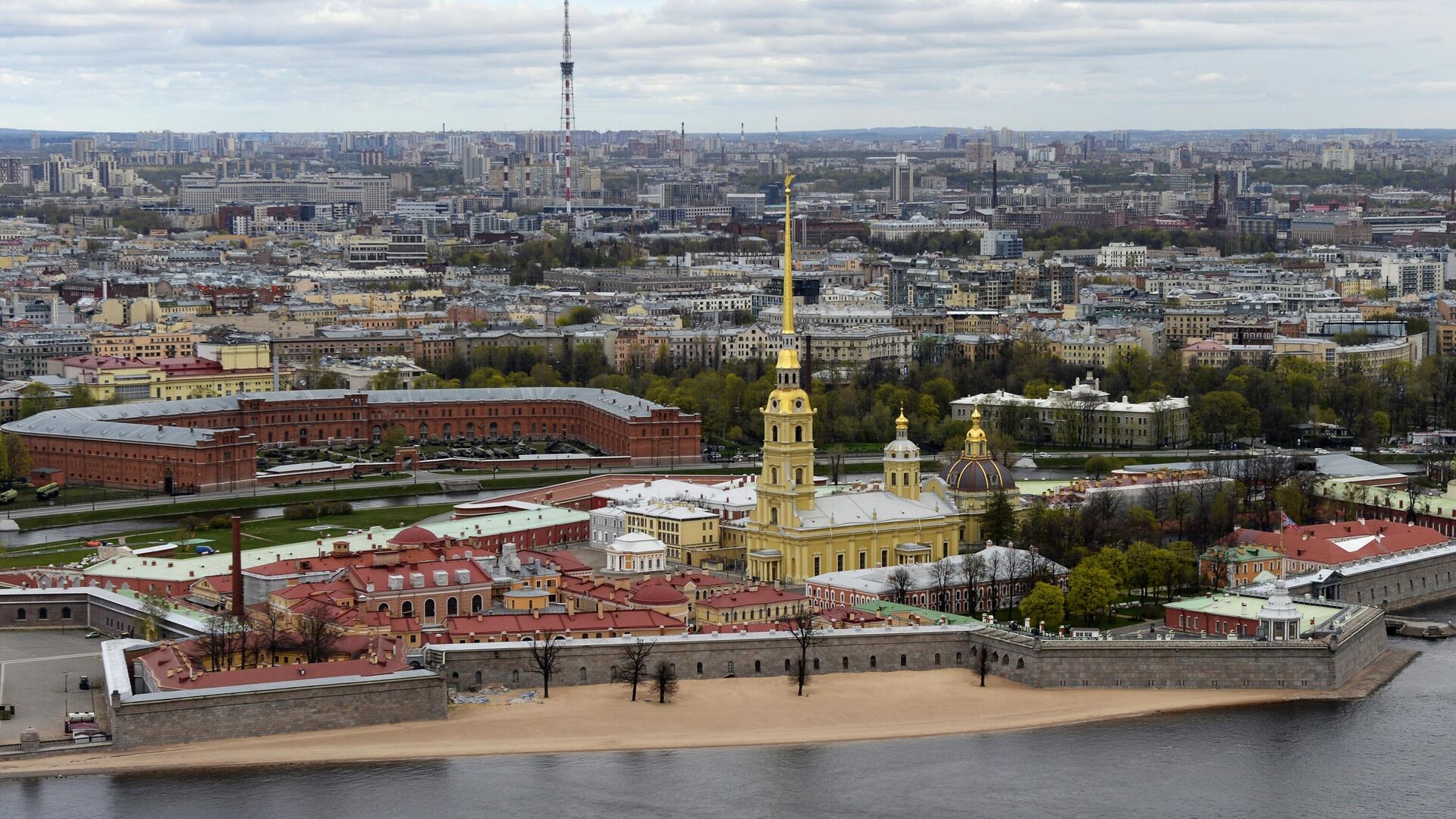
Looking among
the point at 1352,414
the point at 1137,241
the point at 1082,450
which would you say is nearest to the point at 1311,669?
the point at 1082,450

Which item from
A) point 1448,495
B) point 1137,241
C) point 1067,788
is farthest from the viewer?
point 1137,241

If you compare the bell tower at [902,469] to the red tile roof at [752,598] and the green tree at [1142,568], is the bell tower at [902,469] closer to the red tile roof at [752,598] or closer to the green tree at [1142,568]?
the green tree at [1142,568]

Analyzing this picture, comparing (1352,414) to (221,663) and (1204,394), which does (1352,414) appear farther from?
(221,663)

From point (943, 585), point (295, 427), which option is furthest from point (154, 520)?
point (943, 585)

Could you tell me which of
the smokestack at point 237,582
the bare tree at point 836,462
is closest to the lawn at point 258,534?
the smokestack at point 237,582

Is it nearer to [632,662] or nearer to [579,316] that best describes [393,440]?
[632,662]

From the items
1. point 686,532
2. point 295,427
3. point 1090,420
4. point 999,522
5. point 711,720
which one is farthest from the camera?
point 295,427
